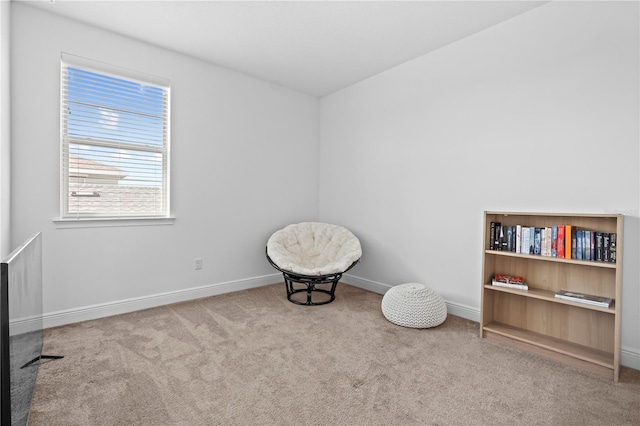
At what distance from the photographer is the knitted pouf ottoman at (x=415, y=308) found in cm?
259

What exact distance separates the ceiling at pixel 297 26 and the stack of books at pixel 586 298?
207cm

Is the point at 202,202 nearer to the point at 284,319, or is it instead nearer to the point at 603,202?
the point at 284,319

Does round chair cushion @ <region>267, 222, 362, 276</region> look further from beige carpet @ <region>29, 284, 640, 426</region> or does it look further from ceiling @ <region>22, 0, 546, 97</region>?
ceiling @ <region>22, 0, 546, 97</region>

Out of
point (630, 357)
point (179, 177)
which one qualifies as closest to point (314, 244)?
point (179, 177)

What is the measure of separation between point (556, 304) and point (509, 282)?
326 mm

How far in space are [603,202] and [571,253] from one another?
402 millimetres

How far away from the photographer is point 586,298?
2.04 m

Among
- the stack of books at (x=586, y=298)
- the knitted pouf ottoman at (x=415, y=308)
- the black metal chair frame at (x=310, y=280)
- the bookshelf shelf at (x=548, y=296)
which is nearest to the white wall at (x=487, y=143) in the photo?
the stack of books at (x=586, y=298)

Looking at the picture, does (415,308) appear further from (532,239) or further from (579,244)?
(579,244)

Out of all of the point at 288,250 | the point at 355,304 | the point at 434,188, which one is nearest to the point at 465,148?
the point at 434,188

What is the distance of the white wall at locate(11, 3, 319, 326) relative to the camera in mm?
2467

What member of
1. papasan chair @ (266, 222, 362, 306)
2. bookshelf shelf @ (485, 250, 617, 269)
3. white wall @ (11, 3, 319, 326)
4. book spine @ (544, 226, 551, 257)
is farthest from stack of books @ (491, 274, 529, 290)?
white wall @ (11, 3, 319, 326)

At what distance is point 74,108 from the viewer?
104 inches

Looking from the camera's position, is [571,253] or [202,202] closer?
[571,253]
